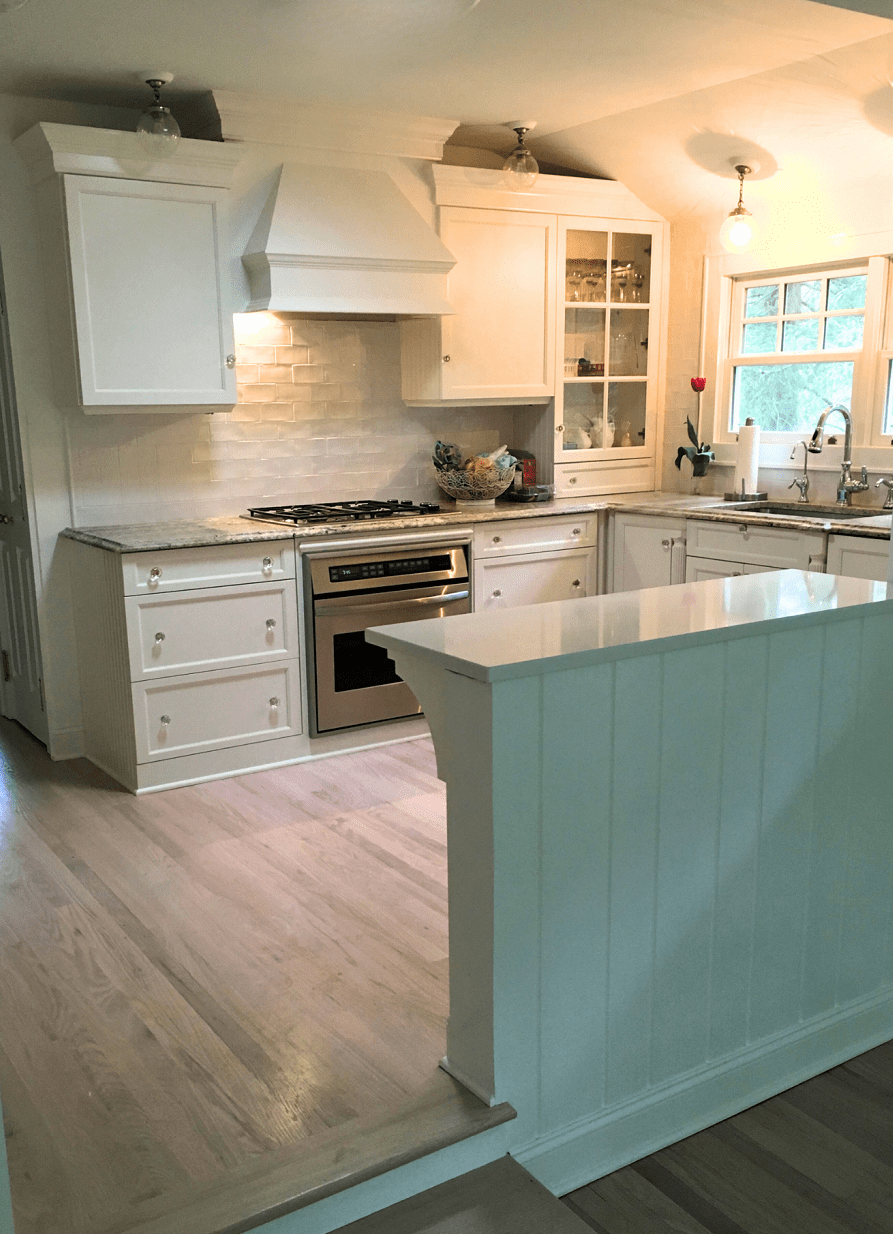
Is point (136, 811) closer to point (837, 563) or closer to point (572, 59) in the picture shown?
point (837, 563)

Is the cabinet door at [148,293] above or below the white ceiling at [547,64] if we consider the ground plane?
below

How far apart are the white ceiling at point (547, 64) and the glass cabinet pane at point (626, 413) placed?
996 millimetres

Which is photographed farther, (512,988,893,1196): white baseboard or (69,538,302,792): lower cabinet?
(69,538,302,792): lower cabinet

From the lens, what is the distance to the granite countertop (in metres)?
3.91

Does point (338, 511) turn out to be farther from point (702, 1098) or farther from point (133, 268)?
point (702, 1098)

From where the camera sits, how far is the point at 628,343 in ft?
17.1

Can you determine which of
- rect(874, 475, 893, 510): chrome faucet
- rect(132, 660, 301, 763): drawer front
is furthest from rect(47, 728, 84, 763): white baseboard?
rect(874, 475, 893, 510): chrome faucet

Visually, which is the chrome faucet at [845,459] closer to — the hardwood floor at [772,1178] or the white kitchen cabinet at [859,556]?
the white kitchen cabinet at [859,556]

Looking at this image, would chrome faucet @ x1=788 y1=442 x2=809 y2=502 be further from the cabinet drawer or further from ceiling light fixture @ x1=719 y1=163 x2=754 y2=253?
the cabinet drawer

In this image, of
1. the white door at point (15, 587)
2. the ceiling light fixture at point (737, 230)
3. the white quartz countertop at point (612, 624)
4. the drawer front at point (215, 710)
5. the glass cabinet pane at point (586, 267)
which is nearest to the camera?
the white quartz countertop at point (612, 624)

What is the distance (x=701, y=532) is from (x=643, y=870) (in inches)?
107

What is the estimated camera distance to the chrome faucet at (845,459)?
4.50m

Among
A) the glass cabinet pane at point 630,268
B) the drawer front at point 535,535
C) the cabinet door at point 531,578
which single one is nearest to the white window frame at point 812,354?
the glass cabinet pane at point 630,268

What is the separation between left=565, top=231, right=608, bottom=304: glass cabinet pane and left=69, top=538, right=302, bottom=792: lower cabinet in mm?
1949
